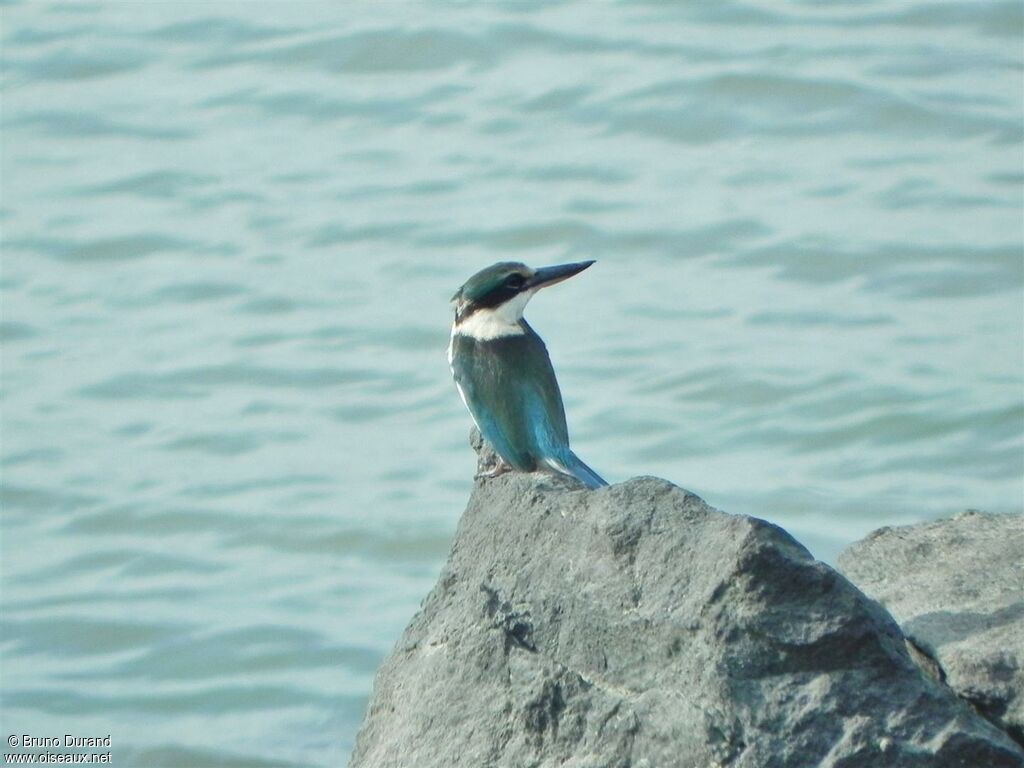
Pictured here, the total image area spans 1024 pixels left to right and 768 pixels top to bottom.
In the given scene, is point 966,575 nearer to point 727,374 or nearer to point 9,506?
point 727,374

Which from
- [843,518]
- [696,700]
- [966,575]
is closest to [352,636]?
[843,518]

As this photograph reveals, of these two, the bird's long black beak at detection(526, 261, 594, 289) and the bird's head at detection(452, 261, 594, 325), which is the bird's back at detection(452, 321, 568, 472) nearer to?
the bird's head at detection(452, 261, 594, 325)

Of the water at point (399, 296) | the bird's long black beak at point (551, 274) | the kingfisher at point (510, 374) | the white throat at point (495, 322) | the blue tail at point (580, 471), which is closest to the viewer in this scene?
the blue tail at point (580, 471)

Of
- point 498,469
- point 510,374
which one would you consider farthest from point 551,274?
point 498,469

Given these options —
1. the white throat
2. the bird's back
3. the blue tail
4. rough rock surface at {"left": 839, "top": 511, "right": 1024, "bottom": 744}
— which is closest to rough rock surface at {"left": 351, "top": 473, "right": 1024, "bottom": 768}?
rough rock surface at {"left": 839, "top": 511, "right": 1024, "bottom": 744}

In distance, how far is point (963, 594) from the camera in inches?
152

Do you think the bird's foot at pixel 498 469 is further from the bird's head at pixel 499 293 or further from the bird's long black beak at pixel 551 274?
the bird's long black beak at pixel 551 274

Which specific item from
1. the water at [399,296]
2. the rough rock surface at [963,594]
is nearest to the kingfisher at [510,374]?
the rough rock surface at [963,594]

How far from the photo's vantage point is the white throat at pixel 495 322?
15.5ft

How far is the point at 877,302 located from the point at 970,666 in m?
6.91

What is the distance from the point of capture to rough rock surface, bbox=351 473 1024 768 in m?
3.10

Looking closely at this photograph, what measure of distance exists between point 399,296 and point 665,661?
7.57 m

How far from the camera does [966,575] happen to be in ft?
13.0

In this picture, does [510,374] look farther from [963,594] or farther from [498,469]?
[963,594]
